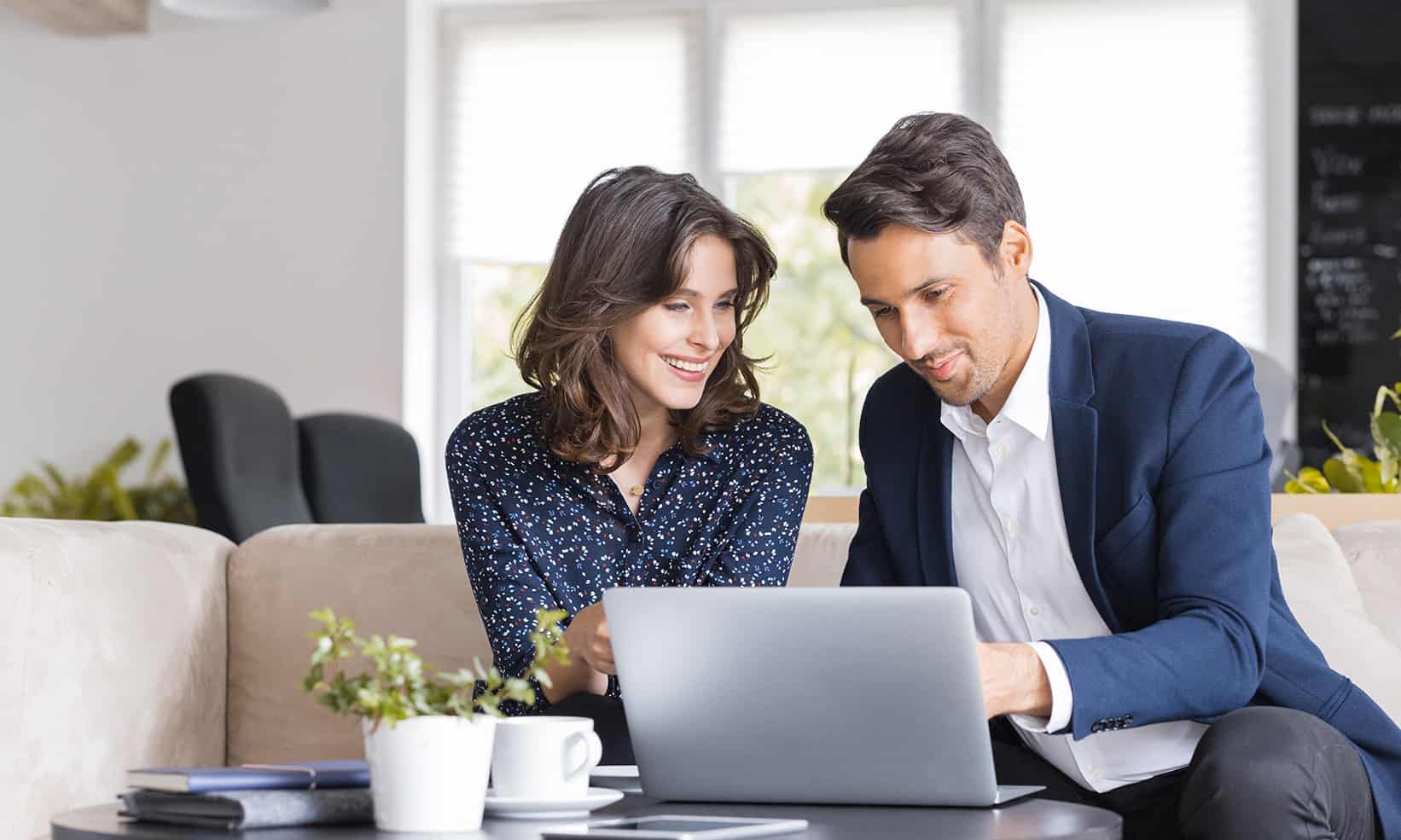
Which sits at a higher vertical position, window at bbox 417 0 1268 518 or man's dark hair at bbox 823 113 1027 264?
window at bbox 417 0 1268 518

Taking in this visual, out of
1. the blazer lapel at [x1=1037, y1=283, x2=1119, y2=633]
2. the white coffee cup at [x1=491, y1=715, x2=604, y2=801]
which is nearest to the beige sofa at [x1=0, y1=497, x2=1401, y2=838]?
the blazer lapel at [x1=1037, y1=283, x2=1119, y2=633]

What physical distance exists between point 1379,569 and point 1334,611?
0.51 ft

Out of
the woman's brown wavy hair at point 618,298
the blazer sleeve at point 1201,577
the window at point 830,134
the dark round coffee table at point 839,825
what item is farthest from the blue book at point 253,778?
the window at point 830,134

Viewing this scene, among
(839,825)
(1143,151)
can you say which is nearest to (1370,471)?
(839,825)

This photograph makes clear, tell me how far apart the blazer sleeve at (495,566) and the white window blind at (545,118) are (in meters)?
3.40

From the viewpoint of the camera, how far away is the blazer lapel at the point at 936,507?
1736 mm

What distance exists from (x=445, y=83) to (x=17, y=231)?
1.56 meters

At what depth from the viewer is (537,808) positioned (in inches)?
47.8

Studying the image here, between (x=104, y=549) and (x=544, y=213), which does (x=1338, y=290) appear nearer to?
(x=544, y=213)

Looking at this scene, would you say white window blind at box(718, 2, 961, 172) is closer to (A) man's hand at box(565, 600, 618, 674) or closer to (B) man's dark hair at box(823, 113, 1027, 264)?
(B) man's dark hair at box(823, 113, 1027, 264)

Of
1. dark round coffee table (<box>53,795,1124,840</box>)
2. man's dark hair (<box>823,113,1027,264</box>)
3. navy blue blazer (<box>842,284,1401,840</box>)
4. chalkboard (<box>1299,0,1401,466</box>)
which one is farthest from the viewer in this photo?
chalkboard (<box>1299,0,1401,466</box>)

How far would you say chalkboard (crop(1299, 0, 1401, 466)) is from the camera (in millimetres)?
4973

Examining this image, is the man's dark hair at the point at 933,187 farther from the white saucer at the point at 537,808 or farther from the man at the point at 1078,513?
the white saucer at the point at 537,808

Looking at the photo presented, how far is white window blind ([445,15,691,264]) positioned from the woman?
131 inches
